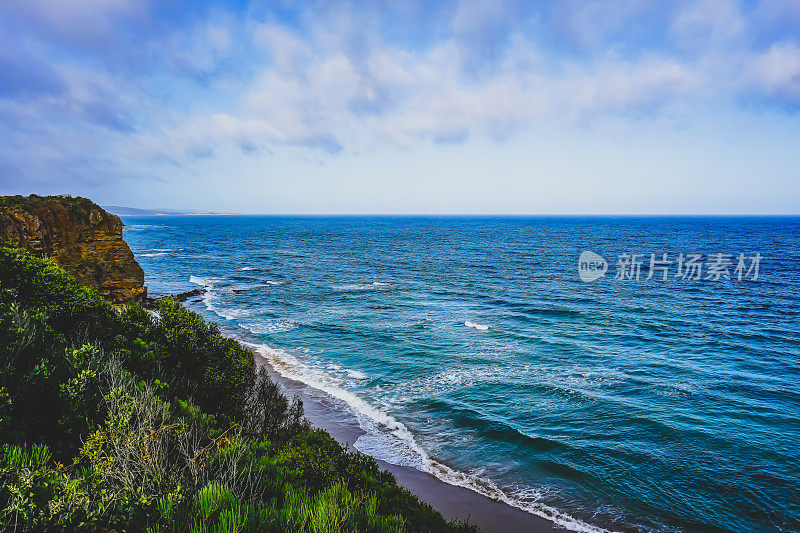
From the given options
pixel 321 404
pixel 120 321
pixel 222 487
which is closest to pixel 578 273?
pixel 321 404

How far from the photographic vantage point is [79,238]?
35938 mm

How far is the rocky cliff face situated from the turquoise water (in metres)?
9.47

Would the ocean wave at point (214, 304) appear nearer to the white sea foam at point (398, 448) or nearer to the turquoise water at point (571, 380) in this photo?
the turquoise water at point (571, 380)

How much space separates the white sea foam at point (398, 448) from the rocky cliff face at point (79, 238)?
65.8 ft

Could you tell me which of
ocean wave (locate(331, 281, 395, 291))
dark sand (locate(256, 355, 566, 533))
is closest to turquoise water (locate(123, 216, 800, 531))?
ocean wave (locate(331, 281, 395, 291))

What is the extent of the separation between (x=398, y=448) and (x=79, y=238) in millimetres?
34210

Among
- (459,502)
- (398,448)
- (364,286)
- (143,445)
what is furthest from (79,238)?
(459,502)

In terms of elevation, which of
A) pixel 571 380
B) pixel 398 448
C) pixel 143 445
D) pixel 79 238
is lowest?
pixel 398 448

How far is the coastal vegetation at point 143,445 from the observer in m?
6.44

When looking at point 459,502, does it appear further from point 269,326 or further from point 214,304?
point 214,304

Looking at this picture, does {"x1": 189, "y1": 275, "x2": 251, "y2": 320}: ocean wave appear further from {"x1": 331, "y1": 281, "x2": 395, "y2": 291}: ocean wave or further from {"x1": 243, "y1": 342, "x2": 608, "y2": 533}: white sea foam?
{"x1": 243, "y1": 342, "x2": 608, "y2": 533}: white sea foam

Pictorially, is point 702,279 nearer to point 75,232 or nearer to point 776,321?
point 776,321

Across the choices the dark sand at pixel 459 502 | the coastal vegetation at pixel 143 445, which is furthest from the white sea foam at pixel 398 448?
the coastal vegetation at pixel 143 445

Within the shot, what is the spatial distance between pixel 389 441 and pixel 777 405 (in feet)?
74.6
